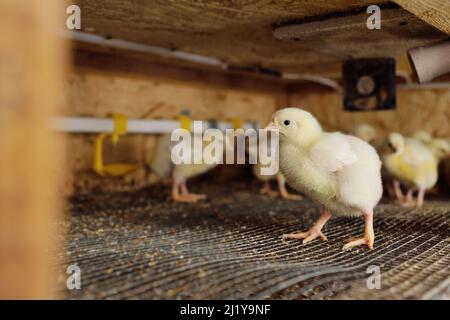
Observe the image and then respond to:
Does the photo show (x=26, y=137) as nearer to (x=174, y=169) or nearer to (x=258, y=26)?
(x=258, y=26)

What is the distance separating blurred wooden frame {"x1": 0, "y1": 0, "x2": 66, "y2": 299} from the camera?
0.52 metres

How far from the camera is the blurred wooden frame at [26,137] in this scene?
516 mm

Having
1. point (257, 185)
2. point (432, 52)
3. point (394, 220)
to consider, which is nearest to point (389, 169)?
point (394, 220)

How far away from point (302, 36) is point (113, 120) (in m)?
1.33

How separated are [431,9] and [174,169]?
1560mm

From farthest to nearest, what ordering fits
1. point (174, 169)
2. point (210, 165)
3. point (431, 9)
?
point (210, 165), point (174, 169), point (431, 9)

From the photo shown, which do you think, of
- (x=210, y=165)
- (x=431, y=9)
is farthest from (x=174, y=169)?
(x=431, y=9)

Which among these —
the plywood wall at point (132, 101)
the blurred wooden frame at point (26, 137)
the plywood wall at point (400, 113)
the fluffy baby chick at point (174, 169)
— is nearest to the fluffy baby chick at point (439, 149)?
the plywood wall at point (400, 113)

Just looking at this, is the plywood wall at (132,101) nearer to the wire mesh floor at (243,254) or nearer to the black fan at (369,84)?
the wire mesh floor at (243,254)

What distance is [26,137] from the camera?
523 millimetres

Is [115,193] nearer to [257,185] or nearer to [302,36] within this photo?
[257,185]

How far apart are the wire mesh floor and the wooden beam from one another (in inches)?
26.2

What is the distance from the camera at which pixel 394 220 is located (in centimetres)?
181

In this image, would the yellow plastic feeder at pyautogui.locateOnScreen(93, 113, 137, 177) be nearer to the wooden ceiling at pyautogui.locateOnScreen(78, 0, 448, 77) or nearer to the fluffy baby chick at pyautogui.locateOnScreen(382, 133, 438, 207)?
the wooden ceiling at pyautogui.locateOnScreen(78, 0, 448, 77)
